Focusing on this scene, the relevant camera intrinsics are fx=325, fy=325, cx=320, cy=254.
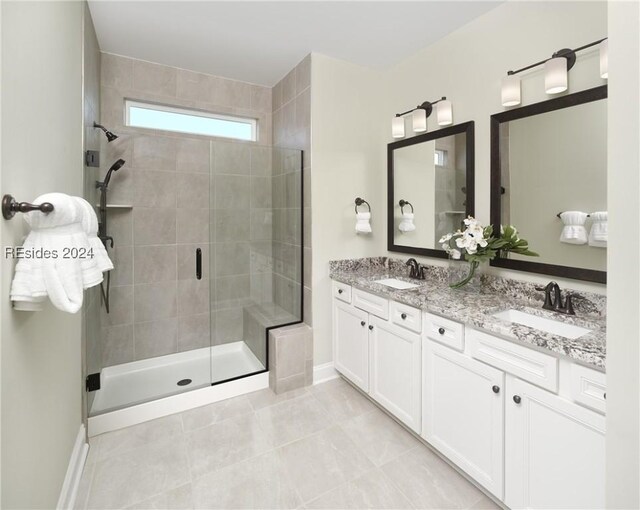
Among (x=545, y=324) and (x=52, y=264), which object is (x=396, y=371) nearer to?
(x=545, y=324)

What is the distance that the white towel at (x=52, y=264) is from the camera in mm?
952

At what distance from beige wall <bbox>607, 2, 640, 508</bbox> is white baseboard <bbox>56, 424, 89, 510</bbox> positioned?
194 cm

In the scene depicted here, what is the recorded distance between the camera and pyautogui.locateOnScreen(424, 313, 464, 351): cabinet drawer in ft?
5.31

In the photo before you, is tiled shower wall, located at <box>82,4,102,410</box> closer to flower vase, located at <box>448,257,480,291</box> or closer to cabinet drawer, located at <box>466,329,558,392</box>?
cabinet drawer, located at <box>466,329,558,392</box>

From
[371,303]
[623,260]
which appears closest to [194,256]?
[371,303]

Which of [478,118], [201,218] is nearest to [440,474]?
[478,118]

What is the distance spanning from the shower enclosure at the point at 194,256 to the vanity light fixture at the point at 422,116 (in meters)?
0.85

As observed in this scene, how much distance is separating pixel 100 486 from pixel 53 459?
0.50 m

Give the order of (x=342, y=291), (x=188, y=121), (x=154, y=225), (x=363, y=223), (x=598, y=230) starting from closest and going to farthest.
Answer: (x=598, y=230) < (x=342, y=291) < (x=363, y=223) < (x=154, y=225) < (x=188, y=121)

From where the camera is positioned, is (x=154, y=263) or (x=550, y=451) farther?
(x=154, y=263)

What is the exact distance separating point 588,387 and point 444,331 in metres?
0.63

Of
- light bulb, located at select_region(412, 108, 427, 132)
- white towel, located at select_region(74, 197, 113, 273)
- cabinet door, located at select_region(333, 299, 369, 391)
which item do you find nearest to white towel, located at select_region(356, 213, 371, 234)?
cabinet door, located at select_region(333, 299, 369, 391)

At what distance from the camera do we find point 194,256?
2994 mm

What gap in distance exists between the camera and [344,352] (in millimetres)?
2588
